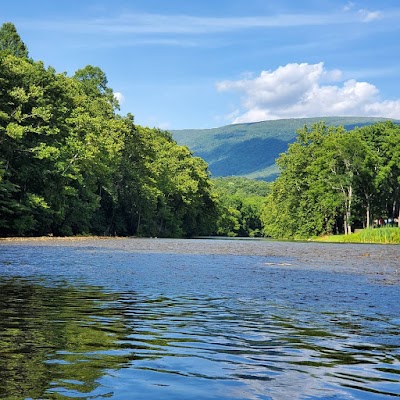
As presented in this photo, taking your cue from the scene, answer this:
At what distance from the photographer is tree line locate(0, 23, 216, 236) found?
68.3 meters

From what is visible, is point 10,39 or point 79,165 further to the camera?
point 10,39

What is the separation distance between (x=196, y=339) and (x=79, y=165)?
2805 inches

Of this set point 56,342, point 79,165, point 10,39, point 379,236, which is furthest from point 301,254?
point 10,39

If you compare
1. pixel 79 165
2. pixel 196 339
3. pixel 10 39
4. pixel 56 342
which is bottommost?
pixel 196 339

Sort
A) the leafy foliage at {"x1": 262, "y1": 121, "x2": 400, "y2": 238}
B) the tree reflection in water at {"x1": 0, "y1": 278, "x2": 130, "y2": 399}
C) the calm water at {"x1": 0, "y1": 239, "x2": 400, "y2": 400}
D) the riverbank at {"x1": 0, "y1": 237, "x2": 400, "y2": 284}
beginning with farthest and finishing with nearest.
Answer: the leafy foliage at {"x1": 262, "y1": 121, "x2": 400, "y2": 238}, the riverbank at {"x1": 0, "y1": 237, "x2": 400, "y2": 284}, the calm water at {"x1": 0, "y1": 239, "x2": 400, "y2": 400}, the tree reflection in water at {"x1": 0, "y1": 278, "x2": 130, "y2": 399}

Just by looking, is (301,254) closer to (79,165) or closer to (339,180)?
(79,165)

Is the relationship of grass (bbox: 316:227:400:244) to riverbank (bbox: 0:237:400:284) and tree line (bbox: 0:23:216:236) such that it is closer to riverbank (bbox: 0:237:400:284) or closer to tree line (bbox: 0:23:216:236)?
riverbank (bbox: 0:237:400:284)

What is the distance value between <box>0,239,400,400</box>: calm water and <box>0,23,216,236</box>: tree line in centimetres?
4695

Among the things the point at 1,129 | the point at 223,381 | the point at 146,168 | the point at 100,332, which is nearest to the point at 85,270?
the point at 100,332

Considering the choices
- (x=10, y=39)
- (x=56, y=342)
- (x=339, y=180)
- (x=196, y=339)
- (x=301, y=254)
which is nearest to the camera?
(x=56, y=342)

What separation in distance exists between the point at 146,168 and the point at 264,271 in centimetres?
8703

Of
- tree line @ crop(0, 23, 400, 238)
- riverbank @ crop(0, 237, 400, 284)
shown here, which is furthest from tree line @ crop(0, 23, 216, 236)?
riverbank @ crop(0, 237, 400, 284)

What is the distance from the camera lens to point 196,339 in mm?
11766

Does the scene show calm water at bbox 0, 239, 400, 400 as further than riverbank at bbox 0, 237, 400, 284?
No
